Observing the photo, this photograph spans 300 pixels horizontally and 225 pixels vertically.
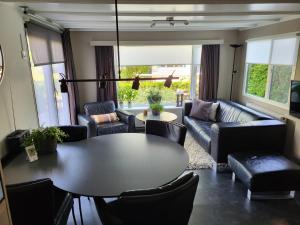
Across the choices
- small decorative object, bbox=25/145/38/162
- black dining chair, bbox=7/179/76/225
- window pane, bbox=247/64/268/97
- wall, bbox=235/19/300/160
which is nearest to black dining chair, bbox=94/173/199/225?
black dining chair, bbox=7/179/76/225

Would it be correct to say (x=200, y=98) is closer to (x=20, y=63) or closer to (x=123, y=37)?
(x=123, y=37)

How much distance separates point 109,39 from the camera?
15.5 ft

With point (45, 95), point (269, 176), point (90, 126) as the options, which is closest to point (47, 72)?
point (45, 95)

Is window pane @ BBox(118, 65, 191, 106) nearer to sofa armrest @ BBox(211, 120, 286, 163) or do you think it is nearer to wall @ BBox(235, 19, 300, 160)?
wall @ BBox(235, 19, 300, 160)

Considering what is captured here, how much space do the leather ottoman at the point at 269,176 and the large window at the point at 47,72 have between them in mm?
2843

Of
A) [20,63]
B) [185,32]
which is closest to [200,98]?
[185,32]

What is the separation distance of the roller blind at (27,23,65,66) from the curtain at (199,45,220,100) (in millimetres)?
3098

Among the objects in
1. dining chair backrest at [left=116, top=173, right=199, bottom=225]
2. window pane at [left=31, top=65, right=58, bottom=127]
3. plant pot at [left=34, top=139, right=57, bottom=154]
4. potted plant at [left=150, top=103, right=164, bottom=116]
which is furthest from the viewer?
potted plant at [left=150, top=103, right=164, bottom=116]

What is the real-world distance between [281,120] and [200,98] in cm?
220

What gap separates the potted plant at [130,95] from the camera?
5.19 metres

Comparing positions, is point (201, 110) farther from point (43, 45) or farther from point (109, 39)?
point (43, 45)

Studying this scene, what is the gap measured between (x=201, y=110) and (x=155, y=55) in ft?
5.42

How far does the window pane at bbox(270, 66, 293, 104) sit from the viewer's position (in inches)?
143

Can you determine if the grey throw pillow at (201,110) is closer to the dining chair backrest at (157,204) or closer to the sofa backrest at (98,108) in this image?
the sofa backrest at (98,108)
